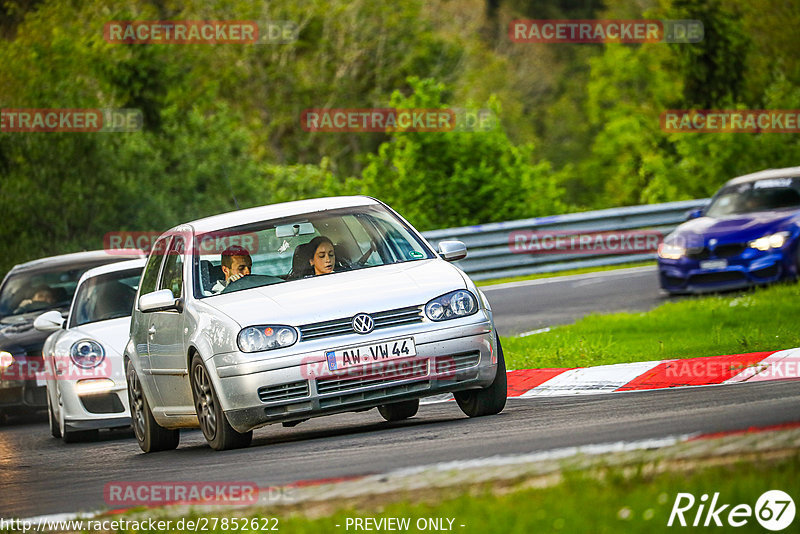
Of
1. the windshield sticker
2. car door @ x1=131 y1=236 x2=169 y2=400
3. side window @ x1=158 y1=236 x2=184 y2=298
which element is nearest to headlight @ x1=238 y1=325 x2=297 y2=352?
side window @ x1=158 y1=236 x2=184 y2=298

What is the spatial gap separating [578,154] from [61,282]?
51.5 m

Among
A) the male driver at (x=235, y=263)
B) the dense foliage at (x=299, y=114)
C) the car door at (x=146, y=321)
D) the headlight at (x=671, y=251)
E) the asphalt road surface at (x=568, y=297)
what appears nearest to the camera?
the male driver at (x=235, y=263)

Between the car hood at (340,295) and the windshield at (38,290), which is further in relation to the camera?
the windshield at (38,290)

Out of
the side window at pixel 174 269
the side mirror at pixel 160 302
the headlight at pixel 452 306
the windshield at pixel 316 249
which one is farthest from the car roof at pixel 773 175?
the side mirror at pixel 160 302

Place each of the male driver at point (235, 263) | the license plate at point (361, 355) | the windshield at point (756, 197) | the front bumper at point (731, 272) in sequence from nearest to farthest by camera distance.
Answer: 1. the license plate at point (361, 355)
2. the male driver at point (235, 263)
3. the front bumper at point (731, 272)
4. the windshield at point (756, 197)

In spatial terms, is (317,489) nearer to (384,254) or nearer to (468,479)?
(468,479)

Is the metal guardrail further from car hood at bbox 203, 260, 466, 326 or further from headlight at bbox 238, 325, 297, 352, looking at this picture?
headlight at bbox 238, 325, 297, 352

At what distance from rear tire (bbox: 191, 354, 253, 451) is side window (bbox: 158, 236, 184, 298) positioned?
811 mm

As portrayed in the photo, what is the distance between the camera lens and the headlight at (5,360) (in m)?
14.6

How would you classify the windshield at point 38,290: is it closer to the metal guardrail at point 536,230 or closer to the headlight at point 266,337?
the headlight at point 266,337

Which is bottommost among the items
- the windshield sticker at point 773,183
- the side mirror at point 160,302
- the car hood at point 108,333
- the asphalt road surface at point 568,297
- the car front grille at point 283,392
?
the asphalt road surface at point 568,297

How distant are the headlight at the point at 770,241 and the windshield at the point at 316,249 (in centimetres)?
822

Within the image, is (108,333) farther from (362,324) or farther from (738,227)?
(738,227)

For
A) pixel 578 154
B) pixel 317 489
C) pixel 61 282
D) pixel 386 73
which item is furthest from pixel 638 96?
pixel 317 489
